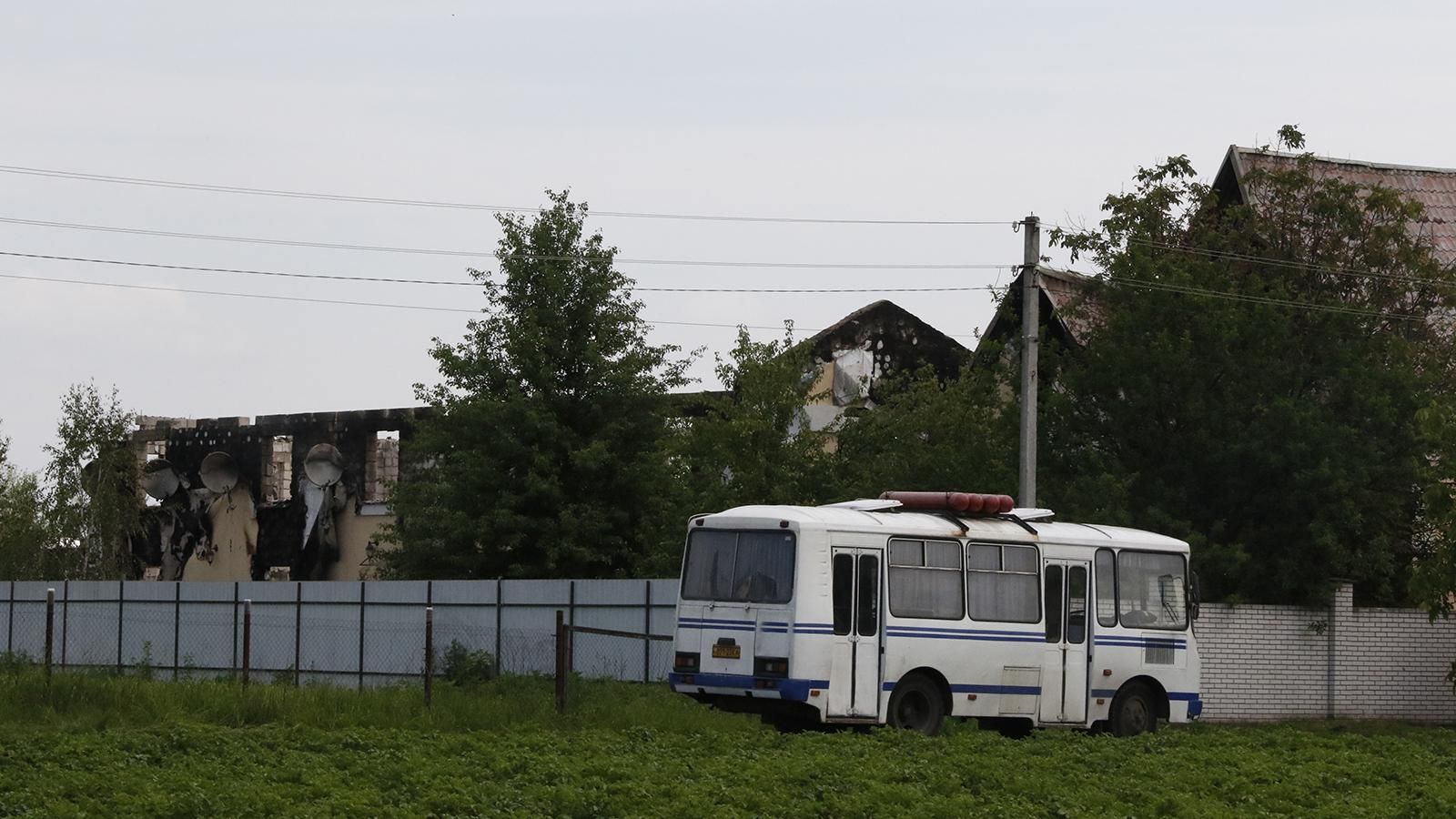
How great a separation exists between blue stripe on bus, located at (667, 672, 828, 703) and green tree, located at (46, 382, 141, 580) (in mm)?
37374

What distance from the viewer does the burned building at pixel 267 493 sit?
171 feet

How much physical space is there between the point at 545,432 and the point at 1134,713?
18.5 meters

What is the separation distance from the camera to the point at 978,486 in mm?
31766

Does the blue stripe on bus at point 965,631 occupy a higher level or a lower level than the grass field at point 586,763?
higher

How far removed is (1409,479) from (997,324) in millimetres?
12047

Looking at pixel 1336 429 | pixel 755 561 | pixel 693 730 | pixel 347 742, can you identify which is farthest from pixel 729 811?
pixel 1336 429

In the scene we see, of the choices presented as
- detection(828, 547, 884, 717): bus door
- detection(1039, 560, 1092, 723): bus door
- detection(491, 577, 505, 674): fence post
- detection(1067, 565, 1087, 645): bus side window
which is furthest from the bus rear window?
Result: detection(491, 577, 505, 674): fence post

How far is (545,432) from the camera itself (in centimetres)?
3959

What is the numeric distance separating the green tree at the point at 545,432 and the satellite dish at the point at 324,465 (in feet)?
35.6

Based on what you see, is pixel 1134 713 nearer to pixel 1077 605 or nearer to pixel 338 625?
pixel 1077 605

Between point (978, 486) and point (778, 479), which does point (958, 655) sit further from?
point (778, 479)

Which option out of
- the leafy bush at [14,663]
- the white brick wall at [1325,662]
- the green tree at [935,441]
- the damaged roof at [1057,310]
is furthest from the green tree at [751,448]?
the leafy bush at [14,663]

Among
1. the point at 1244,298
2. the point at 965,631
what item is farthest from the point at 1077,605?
the point at 1244,298

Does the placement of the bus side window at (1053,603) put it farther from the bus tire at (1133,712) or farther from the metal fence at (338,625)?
the metal fence at (338,625)
